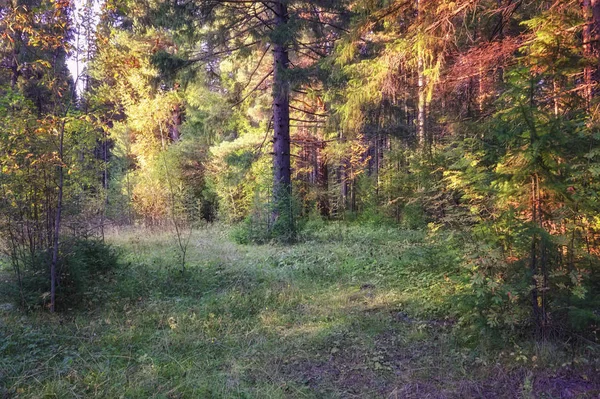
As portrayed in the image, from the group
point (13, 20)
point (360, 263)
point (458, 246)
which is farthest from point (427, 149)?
point (13, 20)

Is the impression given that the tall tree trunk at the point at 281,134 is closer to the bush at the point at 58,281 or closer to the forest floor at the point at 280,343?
the forest floor at the point at 280,343

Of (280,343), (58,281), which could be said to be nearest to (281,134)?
(58,281)

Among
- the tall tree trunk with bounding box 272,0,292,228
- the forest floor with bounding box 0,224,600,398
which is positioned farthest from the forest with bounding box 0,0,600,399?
the tall tree trunk with bounding box 272,0,292,228

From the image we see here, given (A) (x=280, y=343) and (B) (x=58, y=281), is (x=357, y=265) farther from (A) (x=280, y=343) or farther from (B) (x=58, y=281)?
(B) (x=58, y=281)

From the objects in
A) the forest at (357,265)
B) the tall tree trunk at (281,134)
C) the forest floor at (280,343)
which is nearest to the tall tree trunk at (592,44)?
the forest at (357,265)

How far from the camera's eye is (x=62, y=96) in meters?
5.18

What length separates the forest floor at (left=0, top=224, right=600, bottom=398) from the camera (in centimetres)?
335

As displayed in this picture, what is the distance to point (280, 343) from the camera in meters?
4.40

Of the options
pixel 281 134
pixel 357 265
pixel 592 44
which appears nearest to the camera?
pixel 592 44

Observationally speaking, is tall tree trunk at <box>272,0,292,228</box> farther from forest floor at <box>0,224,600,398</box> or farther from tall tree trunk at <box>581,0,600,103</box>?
tall tree trunk at <box>581,0,600,103</box>

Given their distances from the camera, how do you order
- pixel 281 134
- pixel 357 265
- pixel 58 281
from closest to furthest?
pixel 58 281 → pixel 357 265 → pixel 281 134

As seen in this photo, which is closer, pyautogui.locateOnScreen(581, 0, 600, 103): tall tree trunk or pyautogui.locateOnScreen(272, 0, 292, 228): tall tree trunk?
pyautogui.locateOnScreen(581, 0, 600, 103): tall tree trunk

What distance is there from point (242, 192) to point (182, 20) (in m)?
9.08

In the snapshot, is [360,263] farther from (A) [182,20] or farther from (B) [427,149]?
(A) [182,20]
